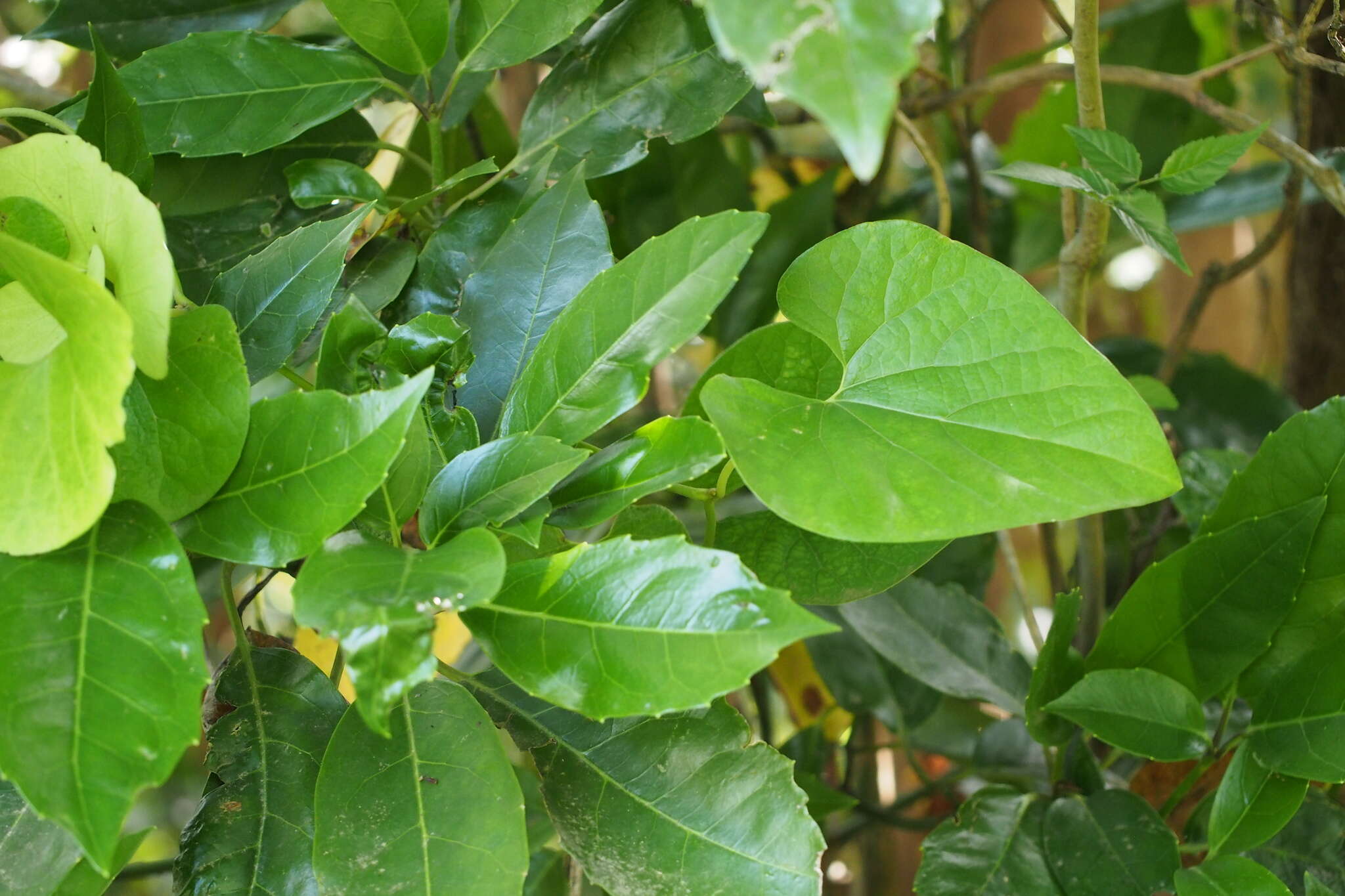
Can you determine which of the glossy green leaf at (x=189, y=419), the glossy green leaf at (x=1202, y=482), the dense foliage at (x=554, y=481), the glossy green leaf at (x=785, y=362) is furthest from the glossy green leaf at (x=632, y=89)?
the glossy green leaf at (x=1202, y=482)

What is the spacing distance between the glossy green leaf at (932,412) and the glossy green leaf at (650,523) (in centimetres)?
9

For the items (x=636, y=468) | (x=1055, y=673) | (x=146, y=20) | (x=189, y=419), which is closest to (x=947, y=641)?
(x=1055, y=673)

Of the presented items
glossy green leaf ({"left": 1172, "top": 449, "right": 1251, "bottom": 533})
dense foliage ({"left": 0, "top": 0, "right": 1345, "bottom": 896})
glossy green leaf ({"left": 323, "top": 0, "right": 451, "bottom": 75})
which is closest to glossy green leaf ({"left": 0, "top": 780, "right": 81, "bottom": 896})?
dense foliage ({"left": 0, "top": 0, "right": 1345, "bottom": 896})

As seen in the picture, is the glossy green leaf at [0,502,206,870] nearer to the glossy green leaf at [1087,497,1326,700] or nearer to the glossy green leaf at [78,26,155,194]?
the glossy green leaf at [78,26,155,194]

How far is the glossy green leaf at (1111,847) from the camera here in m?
0.48

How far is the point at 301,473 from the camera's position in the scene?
13.2 inches

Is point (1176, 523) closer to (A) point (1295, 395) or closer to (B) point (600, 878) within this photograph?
(A) point (1295, 395)

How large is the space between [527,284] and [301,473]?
0.49 ft

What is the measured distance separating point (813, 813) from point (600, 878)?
27cm

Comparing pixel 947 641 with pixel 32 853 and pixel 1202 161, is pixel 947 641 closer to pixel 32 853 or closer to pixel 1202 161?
pixel 1202 161

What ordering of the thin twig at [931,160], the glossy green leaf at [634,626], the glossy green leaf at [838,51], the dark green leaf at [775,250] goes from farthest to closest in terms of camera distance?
1. the dark green leaf at [775,250]
2. the thin twig at [931,160]
3. the glossy green leaf at [634,626]
4. the glossy green leaf at [838,51]

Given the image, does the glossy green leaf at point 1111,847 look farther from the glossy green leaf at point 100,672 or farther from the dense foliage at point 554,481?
the glossy green leaf at point 100,672

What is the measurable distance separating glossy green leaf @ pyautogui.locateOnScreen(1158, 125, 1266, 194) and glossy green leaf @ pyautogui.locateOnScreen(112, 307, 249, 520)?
1.26ft

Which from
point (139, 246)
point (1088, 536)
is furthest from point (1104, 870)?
point (139, 246)
